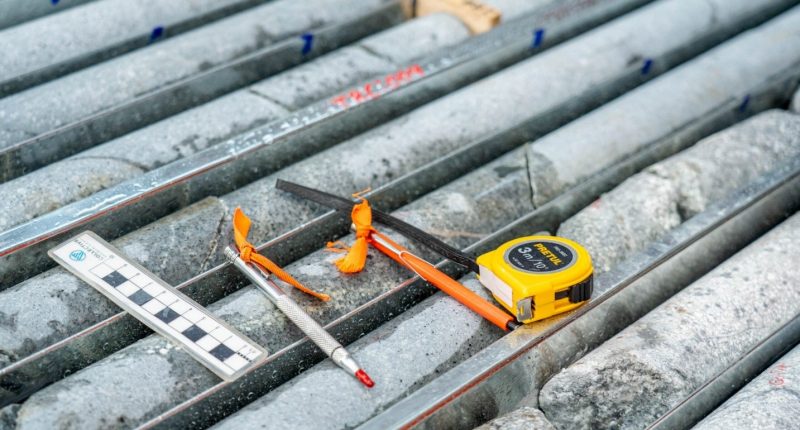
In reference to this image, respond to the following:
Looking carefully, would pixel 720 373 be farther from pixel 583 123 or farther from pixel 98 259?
pixel 98 259

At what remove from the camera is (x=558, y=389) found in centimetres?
217

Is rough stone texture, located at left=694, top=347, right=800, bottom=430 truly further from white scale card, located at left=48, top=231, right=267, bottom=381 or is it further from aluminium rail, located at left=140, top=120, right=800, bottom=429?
white scale card, located at left=48, top=231, right=267, bottom=381

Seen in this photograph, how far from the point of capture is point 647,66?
348 centimetres

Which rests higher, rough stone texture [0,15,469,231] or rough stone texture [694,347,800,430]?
rough stone texture [0,15,469,231]

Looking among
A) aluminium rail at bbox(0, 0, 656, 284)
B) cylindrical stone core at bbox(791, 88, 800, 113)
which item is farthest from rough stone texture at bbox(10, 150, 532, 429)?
cylindrical stone core at bbox(791, 88, 800, 113)

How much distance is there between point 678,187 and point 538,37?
1.00m

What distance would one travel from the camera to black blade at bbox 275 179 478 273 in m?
2.40

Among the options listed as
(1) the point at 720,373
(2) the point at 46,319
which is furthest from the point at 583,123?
(2) the point at 46,319

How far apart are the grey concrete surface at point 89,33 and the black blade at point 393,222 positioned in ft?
3.70

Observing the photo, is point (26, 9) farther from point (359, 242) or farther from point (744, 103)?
point (744, 103)

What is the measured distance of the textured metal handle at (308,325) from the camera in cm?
213

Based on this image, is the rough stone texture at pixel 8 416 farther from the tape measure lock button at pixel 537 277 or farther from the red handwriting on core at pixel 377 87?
the red handwriting on core at pixel 377 87

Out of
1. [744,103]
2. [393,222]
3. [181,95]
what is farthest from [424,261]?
[744,103]

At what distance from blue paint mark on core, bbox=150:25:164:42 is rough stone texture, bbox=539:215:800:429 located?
212 centimetres
